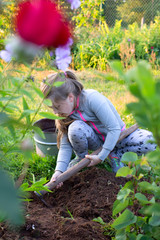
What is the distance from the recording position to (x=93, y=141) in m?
2.44

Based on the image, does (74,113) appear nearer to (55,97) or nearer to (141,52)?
(55,97)

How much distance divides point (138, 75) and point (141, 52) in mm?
6528

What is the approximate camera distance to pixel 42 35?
41 centimetres

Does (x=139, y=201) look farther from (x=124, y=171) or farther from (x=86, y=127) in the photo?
(x=86, y=127)

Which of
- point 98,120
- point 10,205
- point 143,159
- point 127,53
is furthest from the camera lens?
point 127,53

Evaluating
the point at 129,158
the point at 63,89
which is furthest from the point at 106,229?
the point at 63,89

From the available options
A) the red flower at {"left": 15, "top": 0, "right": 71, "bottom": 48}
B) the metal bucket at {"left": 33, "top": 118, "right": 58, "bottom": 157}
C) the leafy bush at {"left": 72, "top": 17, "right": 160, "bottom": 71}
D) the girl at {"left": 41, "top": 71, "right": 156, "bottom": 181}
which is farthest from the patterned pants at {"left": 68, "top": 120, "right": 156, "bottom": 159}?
the leafy bush at {"left": 72, "top": 17, "right": 160, "bottom": 71}

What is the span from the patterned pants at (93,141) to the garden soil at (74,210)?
0.21 meters

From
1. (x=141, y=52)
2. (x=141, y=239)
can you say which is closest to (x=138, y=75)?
(x=141, y=239)

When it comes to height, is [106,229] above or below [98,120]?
below

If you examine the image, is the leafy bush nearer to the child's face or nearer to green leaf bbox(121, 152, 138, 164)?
the child's face

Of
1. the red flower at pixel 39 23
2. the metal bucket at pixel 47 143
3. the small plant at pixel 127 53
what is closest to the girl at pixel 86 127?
the metal bucket at pixel 47 143

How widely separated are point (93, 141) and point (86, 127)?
0.15m

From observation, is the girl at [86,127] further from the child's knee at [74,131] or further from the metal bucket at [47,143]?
the metal bucket at [47,143]
